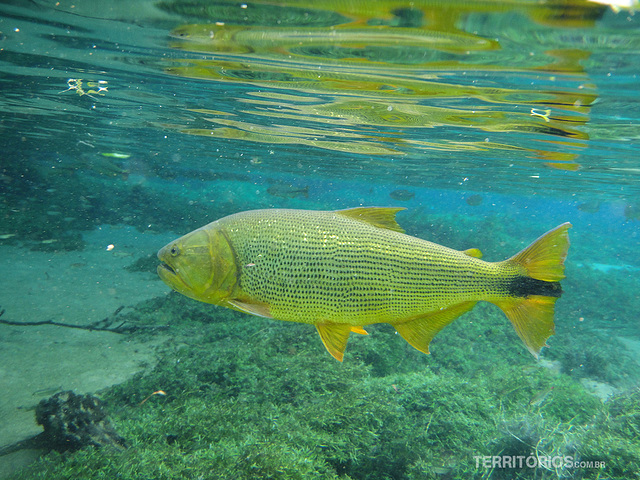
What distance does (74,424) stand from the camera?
500 cm

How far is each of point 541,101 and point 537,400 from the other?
822 cm

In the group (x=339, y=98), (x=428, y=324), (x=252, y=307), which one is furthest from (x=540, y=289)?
(x=339, y=98)

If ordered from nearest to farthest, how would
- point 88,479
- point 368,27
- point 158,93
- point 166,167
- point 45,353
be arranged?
point 88,479 → point 368,27 → point 45,353 → point 158,93 → point 166,167

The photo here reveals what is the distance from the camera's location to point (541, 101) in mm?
9906

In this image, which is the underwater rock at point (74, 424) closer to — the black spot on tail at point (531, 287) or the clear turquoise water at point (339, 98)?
the black spot on tail at point (531, 287)

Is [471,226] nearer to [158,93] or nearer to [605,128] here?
[605,128]

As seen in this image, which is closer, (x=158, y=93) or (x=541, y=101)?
(x=541, y=101)

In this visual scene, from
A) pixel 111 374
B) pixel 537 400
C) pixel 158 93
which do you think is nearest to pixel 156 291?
pixel 111 374

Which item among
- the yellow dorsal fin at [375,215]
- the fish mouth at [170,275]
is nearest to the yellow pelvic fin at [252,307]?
the fish mouth at [170,275]

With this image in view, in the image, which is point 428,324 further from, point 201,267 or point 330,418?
point 330,418

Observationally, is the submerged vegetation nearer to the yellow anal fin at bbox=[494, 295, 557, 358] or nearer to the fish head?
the fish head

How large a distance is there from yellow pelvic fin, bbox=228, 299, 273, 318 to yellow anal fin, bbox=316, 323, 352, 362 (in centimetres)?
57

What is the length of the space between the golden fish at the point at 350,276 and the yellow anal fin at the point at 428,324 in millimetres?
11

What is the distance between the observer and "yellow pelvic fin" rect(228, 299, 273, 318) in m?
3.13
